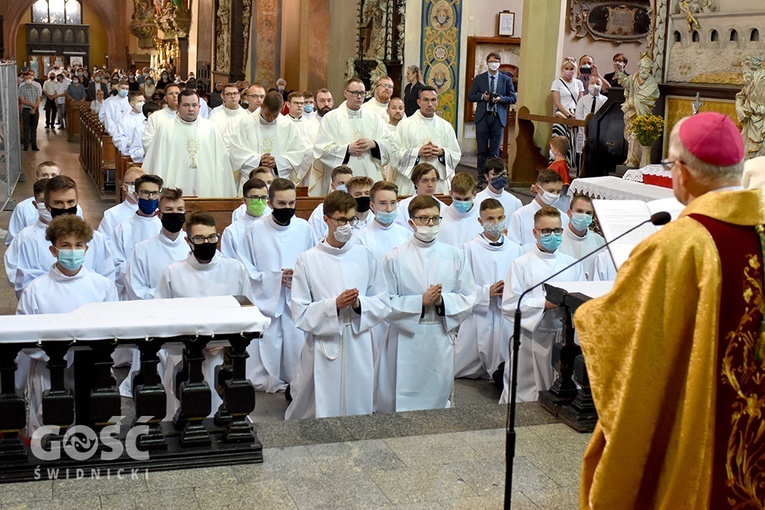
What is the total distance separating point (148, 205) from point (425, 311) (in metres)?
2.41

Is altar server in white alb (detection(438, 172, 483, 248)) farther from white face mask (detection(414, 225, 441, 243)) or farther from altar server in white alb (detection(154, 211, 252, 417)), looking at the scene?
altar server in white alb (detection(154, 211, 252, 417))

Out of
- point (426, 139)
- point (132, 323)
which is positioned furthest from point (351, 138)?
point (132, 323)

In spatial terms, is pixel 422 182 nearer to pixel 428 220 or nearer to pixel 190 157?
pixel 428 220

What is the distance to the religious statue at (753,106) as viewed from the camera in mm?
9375

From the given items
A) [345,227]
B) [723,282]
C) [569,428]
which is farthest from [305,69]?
[723,282]

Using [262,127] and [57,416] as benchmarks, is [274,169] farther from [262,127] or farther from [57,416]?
[57,416]

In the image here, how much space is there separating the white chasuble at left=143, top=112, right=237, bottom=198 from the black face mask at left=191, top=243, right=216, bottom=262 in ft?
17.7

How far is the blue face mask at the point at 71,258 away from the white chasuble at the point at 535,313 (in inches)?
110

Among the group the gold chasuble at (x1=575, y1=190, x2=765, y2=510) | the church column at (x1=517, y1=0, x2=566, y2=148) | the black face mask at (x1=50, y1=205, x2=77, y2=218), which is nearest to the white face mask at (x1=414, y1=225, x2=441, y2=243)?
the black face mask at (x1=50, y1=205, x2=77, y2=218)

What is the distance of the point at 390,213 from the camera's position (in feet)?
24.3

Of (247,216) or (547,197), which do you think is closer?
(247,216)

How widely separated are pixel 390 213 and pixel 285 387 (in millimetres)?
1518

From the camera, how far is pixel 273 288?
7.65 m

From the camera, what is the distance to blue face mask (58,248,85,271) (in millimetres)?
5742
